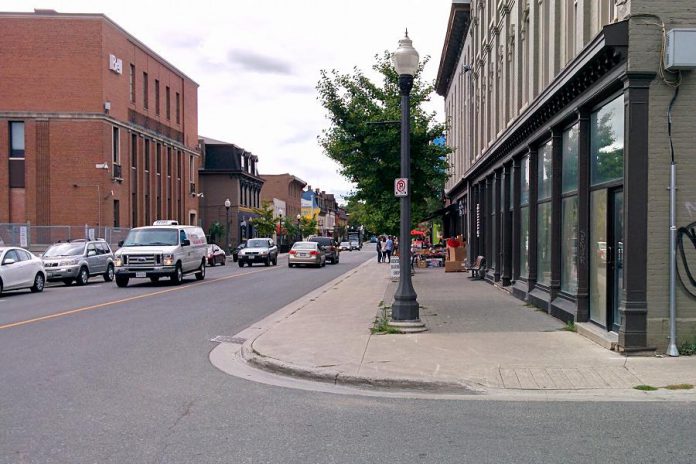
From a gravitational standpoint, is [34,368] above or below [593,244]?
below

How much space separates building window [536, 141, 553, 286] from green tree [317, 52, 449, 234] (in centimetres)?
666

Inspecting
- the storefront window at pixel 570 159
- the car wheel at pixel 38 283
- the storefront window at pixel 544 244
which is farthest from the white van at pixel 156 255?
the storefront window at pixel 570 159

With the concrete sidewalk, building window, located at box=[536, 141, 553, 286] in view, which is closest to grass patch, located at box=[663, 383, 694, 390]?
the concrete sidewalk

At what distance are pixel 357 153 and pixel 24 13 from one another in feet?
100

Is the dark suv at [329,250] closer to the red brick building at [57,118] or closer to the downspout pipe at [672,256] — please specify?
the red brick building at [57,118]

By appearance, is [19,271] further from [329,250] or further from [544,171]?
[329,250]

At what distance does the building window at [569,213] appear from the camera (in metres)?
12.4

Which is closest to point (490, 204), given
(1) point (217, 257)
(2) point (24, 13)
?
(1) point (217, 257)

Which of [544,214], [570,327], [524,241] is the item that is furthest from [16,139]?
[570,327]

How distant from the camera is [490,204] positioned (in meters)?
24.2

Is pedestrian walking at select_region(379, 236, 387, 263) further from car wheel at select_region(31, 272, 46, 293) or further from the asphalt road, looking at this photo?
the asphalt road

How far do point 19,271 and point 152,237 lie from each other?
460 cm

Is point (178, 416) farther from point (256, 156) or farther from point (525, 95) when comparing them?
point (256, 156)

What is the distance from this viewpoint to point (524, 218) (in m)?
17.5
